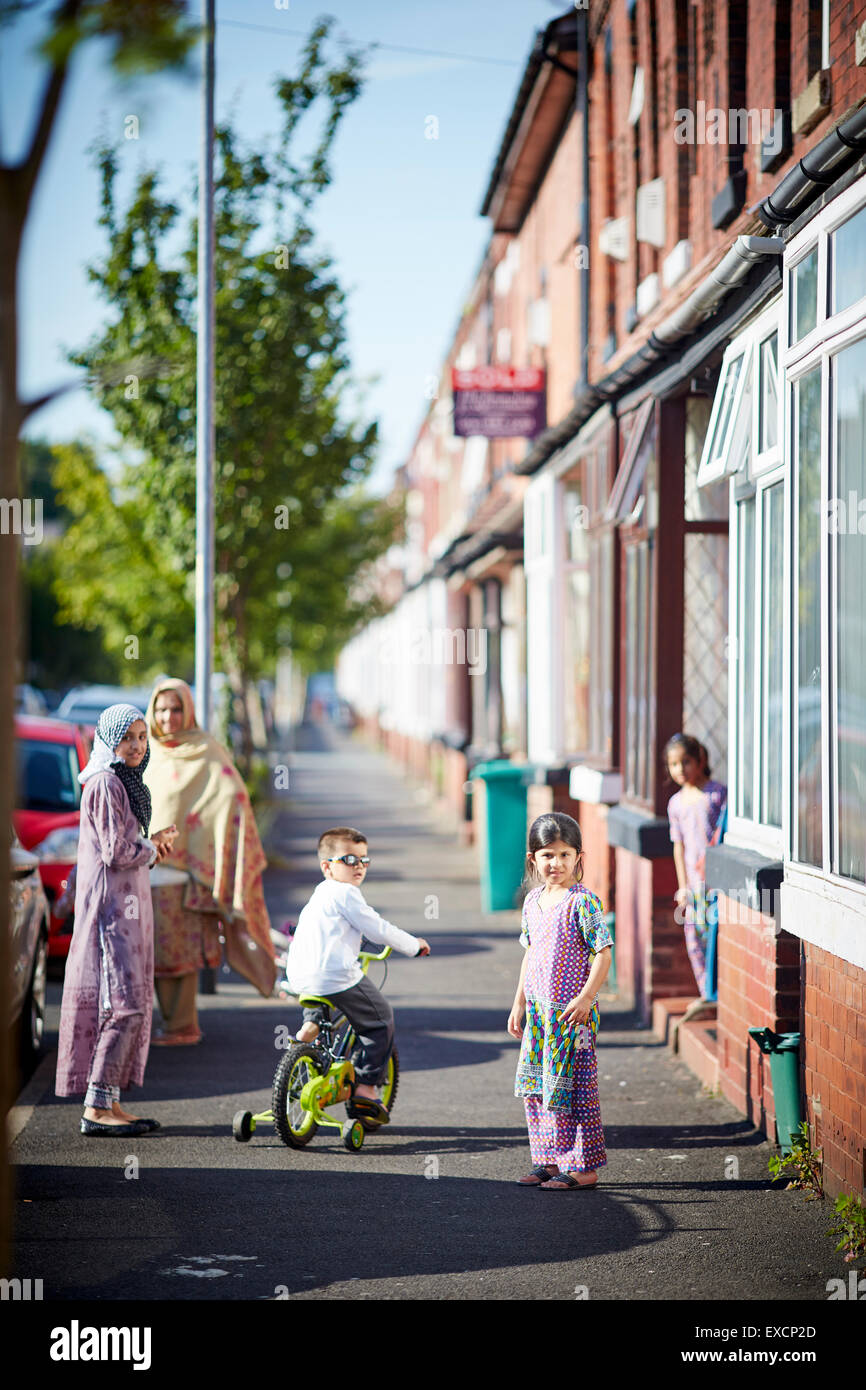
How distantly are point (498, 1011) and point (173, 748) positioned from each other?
2.90 m

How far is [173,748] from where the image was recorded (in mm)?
9359

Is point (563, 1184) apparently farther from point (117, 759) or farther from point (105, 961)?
point (117, 759)

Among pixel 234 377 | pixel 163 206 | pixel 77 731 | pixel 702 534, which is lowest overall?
pixel 77 731

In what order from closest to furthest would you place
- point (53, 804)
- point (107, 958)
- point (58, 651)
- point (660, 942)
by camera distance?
point (107, 958) < point (660, 942) < point (53, 804) < point (58, 651)

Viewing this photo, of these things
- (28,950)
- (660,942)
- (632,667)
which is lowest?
(660,942)

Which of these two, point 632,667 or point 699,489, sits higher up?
point 699,489

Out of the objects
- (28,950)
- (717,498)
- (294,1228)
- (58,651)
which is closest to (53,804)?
(28,950)

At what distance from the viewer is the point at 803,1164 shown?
6.48 m

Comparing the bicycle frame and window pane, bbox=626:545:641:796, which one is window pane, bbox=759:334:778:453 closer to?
the bicycle frame

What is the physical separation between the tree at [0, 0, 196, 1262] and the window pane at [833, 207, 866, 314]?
3.32m

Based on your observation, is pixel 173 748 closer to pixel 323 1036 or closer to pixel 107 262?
pixel 323 1036

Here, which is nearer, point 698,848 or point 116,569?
point 698,848

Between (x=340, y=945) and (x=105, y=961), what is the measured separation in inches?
42.0
